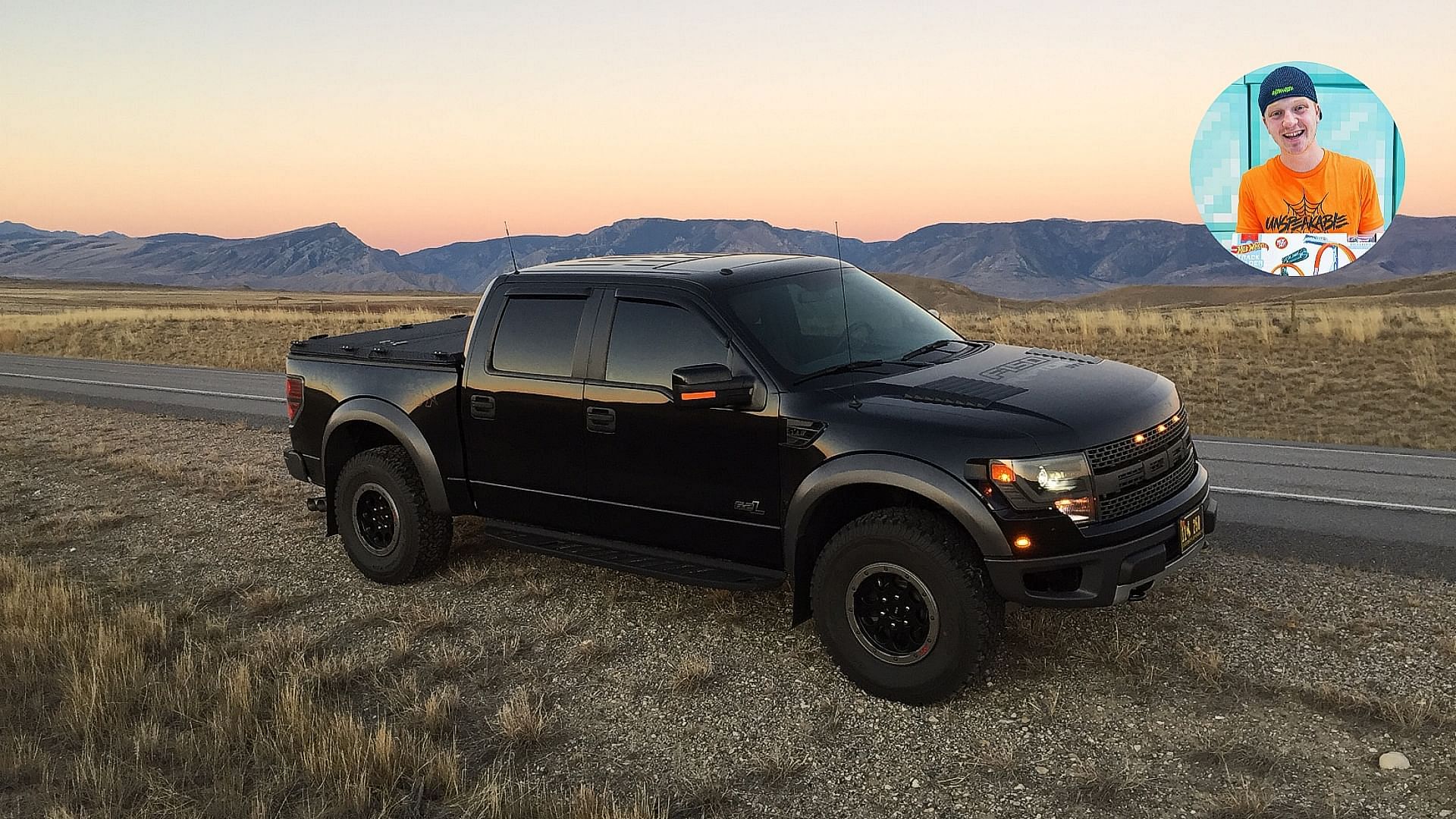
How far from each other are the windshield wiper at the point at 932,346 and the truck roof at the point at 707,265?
733 millimetres

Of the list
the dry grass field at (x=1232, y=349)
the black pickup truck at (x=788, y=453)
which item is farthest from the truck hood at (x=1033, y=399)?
the dry grass field at (x=1232, y=349)

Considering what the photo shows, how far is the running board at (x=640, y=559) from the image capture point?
4.89 metres

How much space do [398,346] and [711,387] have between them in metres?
3.06

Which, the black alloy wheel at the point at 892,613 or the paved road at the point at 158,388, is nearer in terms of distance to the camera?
the black alloy wheel at the point at 892,613

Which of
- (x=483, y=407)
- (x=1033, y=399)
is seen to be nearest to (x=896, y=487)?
(x=1033, y=399)

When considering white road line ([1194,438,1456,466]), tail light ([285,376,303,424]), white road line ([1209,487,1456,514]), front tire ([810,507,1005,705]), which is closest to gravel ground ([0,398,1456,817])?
front tire ([810,507,1005,705])

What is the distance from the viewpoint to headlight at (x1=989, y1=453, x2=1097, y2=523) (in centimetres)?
409

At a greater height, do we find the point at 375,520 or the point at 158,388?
the point at 158,388

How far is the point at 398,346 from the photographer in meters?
6.67

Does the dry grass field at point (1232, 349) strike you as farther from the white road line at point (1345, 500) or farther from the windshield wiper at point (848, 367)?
the windshield wiper at point (848, 367)

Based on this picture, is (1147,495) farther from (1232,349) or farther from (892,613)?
(1232,349)

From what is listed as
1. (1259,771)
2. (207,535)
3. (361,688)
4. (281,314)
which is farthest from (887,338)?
(281,314)

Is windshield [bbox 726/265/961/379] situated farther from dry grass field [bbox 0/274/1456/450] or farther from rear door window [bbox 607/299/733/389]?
dry grass field [bbox 0/274/1456/450]

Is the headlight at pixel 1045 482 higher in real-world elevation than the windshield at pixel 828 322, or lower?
lower
